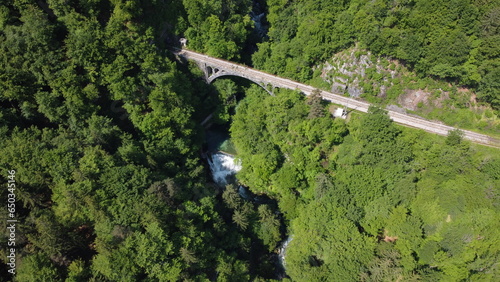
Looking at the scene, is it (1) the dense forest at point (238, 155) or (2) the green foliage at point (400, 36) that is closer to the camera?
(1) the dense forest at point (238, 155)

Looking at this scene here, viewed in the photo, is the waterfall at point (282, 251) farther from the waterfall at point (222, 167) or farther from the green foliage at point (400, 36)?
the green foliage at point (400, 36)

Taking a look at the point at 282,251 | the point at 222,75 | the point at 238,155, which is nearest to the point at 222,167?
the point at 238,155

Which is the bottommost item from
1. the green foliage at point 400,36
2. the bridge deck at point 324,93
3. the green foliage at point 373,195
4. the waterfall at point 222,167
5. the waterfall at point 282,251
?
the waterfall at point 282,251

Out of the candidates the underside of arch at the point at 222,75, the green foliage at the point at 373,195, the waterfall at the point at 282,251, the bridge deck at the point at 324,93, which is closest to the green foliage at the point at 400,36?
the bridge deck at the point at 324,93

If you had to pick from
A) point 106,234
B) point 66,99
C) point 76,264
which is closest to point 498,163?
point 106,234

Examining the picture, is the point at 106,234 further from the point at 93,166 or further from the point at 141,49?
the point at 141,49

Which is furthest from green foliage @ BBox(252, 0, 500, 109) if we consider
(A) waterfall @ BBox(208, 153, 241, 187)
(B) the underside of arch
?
(A) waterfall @ BBox(208, 153, 241, 187)
